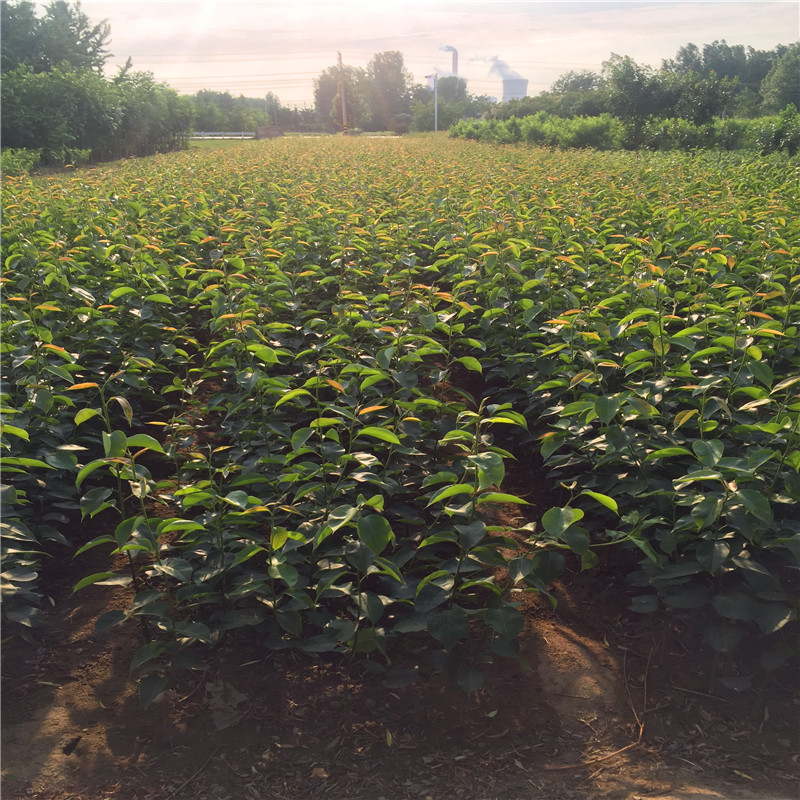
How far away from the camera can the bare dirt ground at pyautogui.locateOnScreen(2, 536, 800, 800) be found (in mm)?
1654

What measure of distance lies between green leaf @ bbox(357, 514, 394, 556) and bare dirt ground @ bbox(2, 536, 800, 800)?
488mm

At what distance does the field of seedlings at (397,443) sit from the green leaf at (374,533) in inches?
0.5

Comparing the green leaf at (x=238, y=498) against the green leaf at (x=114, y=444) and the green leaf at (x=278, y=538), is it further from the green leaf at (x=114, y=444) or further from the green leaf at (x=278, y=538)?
the green leaf at (x=114, y=444)

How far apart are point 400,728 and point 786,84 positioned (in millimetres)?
52092

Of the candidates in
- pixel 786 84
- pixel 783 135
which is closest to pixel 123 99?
pixel 783 135

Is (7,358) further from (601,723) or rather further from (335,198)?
(335,198)

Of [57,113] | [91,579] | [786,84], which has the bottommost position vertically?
[91,579]

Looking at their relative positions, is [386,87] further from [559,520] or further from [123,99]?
[559,520]

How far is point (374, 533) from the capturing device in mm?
1740

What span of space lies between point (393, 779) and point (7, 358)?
2304 millimetres

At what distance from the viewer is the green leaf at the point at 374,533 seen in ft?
5.67

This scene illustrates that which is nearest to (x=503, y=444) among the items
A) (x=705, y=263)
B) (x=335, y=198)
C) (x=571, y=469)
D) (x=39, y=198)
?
(x=571, y=469)

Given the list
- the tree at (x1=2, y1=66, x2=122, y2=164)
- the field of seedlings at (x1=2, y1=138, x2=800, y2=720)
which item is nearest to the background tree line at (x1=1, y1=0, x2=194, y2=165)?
the tree at (x1=2, y1=66, x2=122, y2=164)

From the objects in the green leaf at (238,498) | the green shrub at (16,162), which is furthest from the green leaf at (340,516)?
the green shrub at (16,162)
